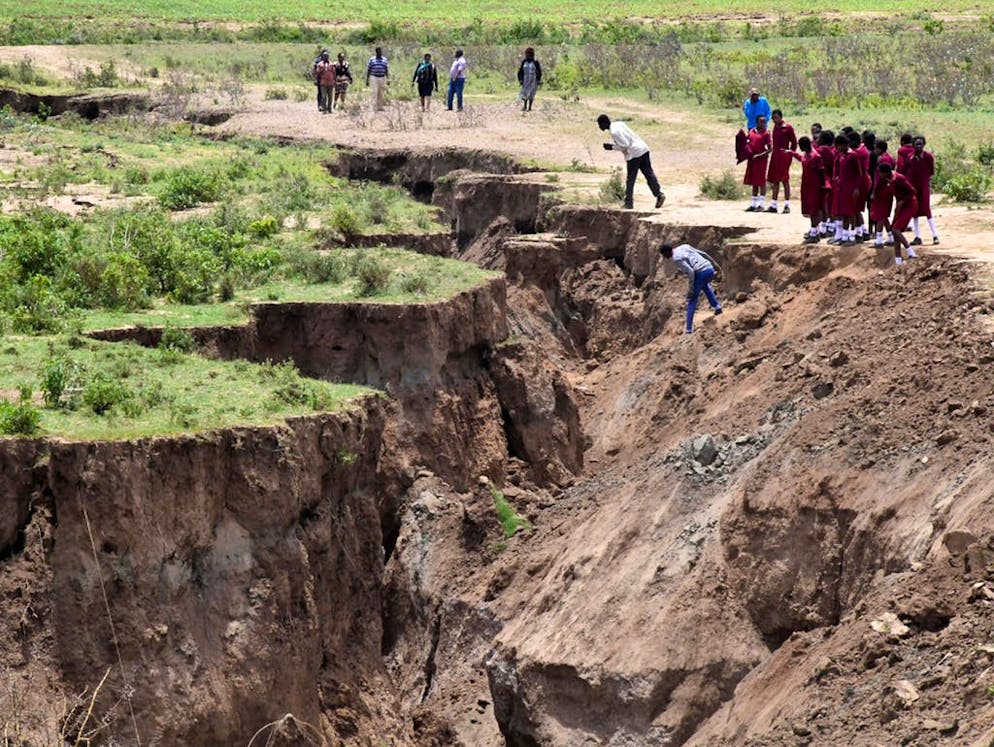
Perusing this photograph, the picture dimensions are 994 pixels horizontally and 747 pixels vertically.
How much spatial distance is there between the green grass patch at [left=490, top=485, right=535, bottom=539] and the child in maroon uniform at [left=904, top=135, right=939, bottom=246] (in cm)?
495

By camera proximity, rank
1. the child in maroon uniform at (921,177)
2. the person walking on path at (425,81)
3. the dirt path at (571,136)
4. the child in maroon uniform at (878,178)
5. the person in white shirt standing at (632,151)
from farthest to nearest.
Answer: the person walking on path at (425,81)
the person in white shirt standing at (632,151)
the dirt path at (571,136)
the child in maroon uniform at (921,177)
the child in maroon uniform at (878,178)

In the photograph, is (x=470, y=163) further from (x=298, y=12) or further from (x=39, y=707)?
(x=298, y=12)

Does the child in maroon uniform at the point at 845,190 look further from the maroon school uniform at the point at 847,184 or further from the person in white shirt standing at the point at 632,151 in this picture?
the person in white shirt standing at the point at 632,151

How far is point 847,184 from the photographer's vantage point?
2253 centimetres

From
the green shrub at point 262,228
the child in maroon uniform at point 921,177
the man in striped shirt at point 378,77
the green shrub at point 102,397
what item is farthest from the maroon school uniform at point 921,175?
the man in striped shirt at point 378,77

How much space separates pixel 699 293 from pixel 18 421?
34.8 ft

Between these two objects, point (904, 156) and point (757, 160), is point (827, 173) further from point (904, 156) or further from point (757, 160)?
point (757, 160)

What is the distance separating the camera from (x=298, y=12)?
72.3m

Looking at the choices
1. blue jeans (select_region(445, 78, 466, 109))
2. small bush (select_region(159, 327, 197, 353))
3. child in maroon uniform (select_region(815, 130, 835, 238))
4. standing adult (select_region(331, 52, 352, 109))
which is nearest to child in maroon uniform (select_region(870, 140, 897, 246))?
child in maroon uniform (select_region(815, 130, 835, 238))

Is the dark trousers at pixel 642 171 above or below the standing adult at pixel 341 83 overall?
above

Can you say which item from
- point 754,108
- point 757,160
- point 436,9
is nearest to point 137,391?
point 757,160

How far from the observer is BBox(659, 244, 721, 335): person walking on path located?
24609 mm

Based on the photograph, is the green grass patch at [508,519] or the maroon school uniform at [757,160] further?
the maroon school uniform at [757,160]

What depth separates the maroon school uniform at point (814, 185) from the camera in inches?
931
